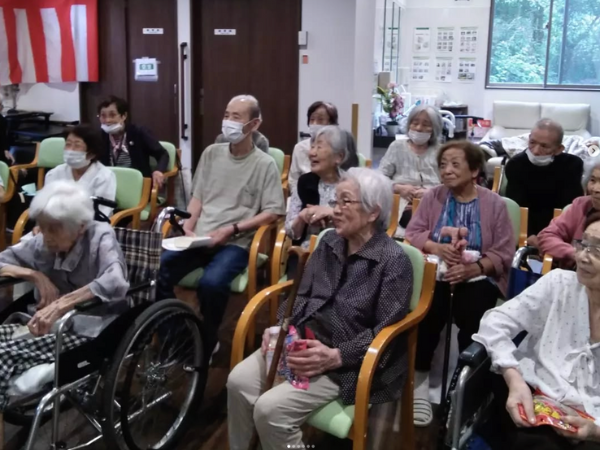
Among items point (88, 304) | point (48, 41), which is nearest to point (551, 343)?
point (88, 304)

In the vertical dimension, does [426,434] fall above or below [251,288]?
below

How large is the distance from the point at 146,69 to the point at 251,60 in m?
1.07

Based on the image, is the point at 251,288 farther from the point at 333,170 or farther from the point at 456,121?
the point at 456,121

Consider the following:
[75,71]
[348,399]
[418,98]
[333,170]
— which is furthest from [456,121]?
[348,399]

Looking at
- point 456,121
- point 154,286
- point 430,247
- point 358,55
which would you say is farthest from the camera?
point 456,121

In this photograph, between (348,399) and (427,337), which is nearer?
(348,399)

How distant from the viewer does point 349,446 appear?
7.48 feet

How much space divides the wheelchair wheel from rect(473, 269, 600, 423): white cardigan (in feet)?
3.34

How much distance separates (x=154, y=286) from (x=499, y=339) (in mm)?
1196

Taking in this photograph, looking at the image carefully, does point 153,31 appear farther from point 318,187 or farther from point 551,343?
point 551,343

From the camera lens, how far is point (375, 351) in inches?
69.9

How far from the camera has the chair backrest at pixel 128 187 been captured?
3.49 metres

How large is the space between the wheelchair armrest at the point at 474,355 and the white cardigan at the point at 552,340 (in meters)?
0.02

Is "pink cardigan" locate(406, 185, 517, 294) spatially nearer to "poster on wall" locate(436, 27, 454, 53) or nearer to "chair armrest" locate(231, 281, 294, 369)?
"chair armrest" locate(231, 281, 294, 369)
